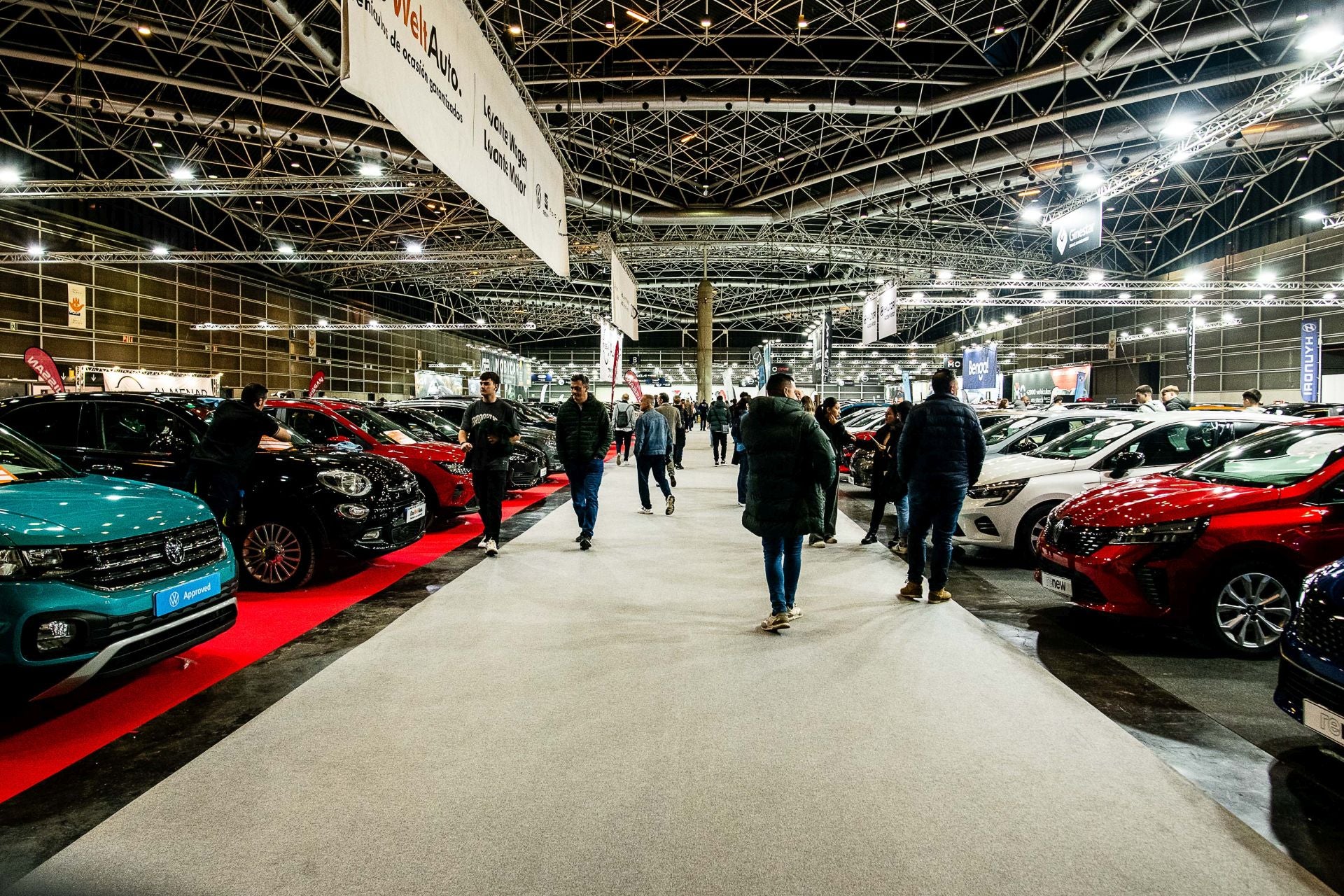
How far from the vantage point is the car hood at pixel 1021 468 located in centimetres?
727

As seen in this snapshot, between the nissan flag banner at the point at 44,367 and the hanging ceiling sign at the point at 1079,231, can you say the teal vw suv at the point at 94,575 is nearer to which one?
the nissan flag banner at the point at 44,367

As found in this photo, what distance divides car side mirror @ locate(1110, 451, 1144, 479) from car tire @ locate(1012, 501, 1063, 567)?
608 millimetres

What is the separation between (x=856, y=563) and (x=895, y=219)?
77.2 feet

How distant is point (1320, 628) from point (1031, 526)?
440cm

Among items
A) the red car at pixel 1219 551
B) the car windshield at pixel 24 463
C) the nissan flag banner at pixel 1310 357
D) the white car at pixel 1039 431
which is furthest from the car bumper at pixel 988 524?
the nissan flag banner at pixel 1310 357

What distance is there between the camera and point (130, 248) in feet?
83.3

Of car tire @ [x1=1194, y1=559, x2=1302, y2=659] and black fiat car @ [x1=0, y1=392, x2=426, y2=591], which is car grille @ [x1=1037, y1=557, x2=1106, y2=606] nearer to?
car tire @ [x1=1194, y1=559, x2=1302, y2=659]

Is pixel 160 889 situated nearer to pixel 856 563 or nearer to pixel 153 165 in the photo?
pixel 856 563

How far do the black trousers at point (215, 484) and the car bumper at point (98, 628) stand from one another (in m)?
2.08

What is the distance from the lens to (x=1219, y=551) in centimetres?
453

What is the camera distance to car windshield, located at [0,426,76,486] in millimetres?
4062

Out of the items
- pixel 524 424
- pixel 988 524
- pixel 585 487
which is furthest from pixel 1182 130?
pixel 585 487

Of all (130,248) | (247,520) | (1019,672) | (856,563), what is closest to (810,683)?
(1019,672)

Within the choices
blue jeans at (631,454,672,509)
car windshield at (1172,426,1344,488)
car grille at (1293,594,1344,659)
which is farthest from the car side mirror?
blue jeans at (631,454,672,509)
